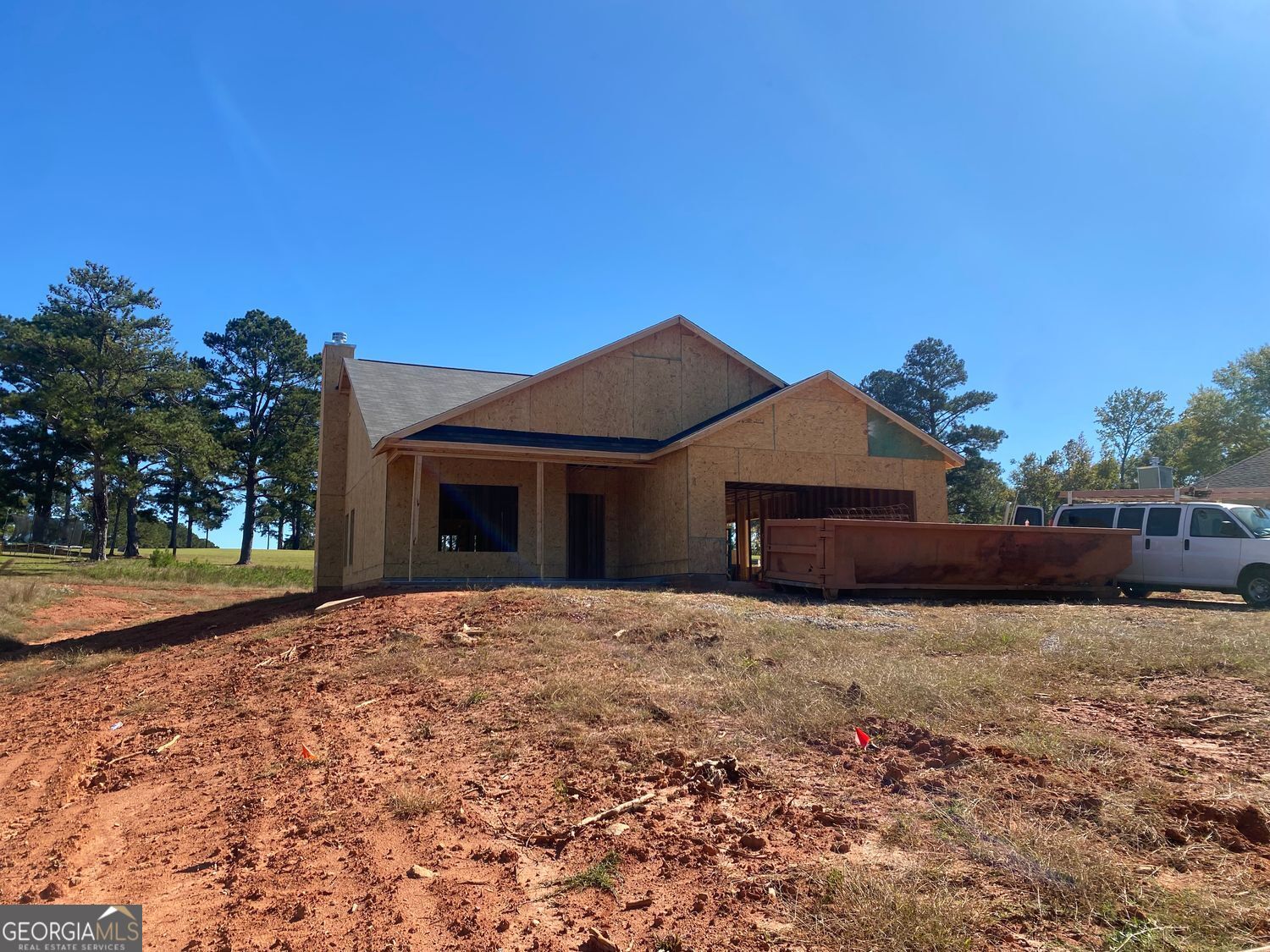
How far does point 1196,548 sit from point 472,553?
46.7 ft

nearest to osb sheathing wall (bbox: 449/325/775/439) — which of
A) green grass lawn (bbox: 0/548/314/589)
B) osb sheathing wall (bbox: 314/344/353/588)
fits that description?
osb sheathing wall (bbox: 314/344/353/588)

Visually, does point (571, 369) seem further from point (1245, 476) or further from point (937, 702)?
point (1245, 476)

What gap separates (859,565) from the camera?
44.4ft

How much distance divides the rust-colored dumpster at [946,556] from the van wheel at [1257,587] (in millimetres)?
1828

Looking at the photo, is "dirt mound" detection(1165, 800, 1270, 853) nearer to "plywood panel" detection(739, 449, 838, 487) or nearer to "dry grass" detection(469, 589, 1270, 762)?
"dry grass" detection(469, 589, 1270, 762)

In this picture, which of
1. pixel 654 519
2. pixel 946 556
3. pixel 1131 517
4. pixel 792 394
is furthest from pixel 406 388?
pixel 1131 517

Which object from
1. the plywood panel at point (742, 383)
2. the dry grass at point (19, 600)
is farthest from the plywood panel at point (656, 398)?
the dry grass at point (19, 600)

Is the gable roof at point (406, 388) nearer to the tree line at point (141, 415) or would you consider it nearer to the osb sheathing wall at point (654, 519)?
the osb sheathing wall at point (654, 519)

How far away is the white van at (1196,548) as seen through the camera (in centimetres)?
1372

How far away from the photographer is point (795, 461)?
57.6 feet

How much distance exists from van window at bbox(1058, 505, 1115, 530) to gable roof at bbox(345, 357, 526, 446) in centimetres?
1303

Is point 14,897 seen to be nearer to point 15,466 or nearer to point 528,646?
point 528,646

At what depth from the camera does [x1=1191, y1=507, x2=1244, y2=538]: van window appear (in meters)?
14.0

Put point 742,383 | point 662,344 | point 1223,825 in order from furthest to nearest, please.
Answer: point 742,383, point 662,344, point 1223,825
